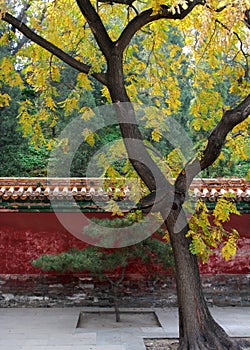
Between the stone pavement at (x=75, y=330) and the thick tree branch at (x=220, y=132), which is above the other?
the thick tree branch at (x=220, y=132)

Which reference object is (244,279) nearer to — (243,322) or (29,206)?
(243,322)

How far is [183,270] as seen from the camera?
4.53 meters

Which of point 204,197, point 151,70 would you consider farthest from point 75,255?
point 151,70

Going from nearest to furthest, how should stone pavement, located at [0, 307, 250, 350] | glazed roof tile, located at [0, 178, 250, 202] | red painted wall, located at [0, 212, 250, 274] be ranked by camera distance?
stone pavement, located at [0, 307, 250, 350] → glazed roof tile, located at [0, 178, 250, 202] → red painted wall, located at [0, 212, 250, 274]

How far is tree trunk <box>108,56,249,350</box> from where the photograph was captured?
4473mm

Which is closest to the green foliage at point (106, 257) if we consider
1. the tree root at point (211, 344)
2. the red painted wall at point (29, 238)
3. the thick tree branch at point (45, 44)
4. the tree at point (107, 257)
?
A: the tree at point (107, 257)

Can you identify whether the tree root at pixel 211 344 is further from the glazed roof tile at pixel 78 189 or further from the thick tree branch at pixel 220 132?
the glazed roof tile at pixel 78 189

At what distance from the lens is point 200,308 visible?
14.8ft

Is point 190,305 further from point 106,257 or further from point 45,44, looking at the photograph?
point 45,44

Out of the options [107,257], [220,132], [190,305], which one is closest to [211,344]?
[190,305]

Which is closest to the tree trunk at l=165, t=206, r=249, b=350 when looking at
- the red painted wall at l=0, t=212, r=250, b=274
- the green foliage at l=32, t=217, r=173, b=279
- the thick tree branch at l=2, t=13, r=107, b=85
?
the thick tree branch at l=2, t=13, r=107, b=85

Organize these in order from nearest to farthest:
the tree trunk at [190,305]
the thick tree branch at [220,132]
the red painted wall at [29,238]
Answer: the thick tree branch at [220,132] → the tree trunk at [190,305] → the red painted wall at [29,238]

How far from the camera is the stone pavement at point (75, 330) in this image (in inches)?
209

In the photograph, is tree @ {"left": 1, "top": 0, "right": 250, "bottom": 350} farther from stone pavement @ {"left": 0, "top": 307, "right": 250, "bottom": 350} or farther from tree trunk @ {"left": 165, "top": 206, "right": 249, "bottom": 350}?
stone pavement @ {"left": 0, "top": 307, "right": 250, "bottom": 350}
